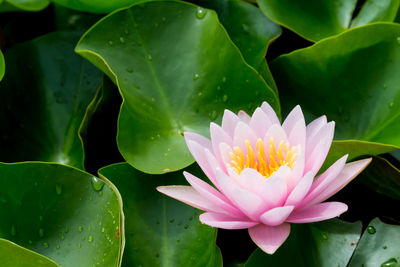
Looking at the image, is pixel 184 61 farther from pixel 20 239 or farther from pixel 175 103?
pixel 20 239

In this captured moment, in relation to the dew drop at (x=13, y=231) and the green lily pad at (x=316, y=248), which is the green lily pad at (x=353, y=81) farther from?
the dew drop at (x=13, y=231)

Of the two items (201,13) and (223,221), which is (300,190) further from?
(201,13)

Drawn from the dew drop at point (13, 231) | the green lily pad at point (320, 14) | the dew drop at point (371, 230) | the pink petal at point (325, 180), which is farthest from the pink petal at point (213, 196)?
the green lily pad at point (320, 14)

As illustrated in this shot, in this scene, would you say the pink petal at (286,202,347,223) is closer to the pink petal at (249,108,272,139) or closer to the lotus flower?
the lotus flower

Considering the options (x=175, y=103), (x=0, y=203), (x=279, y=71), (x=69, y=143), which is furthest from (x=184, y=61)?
(x=0, y=203)

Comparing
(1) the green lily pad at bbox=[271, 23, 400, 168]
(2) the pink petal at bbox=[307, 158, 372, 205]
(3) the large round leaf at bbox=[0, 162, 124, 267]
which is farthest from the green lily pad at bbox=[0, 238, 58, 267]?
(1) the green lily pad at bbox=[271, 23, 400, 168]

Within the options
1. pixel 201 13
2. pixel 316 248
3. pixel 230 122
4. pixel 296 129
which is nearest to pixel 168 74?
pixel 201 13
